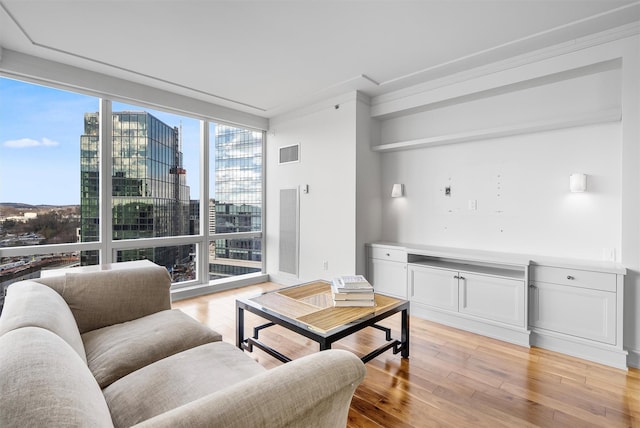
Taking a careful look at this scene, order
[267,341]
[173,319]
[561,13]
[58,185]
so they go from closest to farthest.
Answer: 1. [173,319]
2. [561,13]
3. [267,341]
4. [58,185]

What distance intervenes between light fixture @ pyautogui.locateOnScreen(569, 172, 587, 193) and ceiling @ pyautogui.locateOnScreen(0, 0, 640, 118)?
118 centimetres

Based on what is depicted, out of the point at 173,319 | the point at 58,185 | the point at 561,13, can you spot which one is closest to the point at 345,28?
the point at 561,13

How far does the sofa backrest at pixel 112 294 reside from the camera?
6.46 feet

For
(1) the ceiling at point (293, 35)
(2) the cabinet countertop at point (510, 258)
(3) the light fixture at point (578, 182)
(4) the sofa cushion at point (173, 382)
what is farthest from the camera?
(3) the light fixture at point (578, 182)

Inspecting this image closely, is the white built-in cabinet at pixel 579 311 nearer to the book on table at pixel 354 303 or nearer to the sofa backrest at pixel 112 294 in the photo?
the book on table at pixel 354 303

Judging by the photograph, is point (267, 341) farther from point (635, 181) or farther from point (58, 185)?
point (635, 181)

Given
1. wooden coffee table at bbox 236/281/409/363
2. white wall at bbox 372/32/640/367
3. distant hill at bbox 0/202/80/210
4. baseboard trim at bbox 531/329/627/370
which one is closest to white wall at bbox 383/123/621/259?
white wall at bbox 372/32/640/367

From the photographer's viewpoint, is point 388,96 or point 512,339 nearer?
point 512,339

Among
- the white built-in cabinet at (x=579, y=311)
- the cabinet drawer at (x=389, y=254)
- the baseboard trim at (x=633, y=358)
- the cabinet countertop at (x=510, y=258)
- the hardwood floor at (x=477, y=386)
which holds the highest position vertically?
the cabinet countertop at (x=510, y=258)

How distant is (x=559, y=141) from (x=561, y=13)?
3.73 feet

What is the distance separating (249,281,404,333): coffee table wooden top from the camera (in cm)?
213

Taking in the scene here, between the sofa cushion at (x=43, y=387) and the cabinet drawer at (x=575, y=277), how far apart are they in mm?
3214

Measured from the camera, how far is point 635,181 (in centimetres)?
253

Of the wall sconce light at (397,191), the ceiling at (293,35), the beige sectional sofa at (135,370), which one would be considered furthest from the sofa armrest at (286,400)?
the wall sconce light at (397,191)
